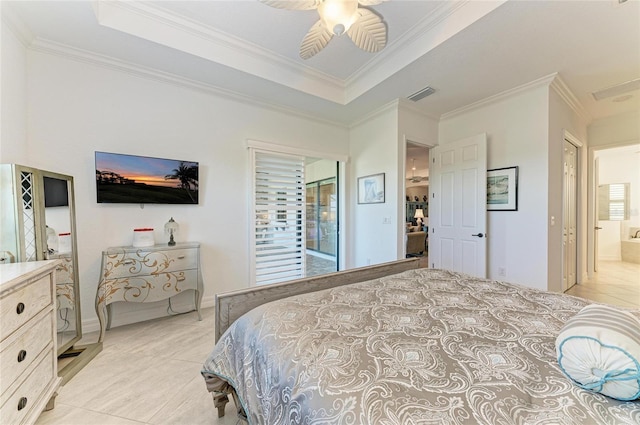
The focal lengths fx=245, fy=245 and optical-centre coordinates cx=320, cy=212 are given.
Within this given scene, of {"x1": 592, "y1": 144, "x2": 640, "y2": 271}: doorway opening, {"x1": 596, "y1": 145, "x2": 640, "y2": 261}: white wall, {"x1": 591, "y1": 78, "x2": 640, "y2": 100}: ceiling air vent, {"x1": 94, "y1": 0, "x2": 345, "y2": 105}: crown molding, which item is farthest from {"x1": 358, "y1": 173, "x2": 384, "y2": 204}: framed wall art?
{"x1": 596, "y1": 145, "x2": 640, "y2": 261}: white wall

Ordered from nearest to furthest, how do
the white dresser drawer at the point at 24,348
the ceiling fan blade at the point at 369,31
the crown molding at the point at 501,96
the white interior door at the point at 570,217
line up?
the white dresser drawer at the point at 24,348 < the ceiling fan blade at the point at 369,31 < the crown molding at the point at 501,96 < the white interior door at the point at 570,217

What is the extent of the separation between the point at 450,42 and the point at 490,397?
2.65 m

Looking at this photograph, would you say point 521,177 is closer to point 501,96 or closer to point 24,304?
point 501,96

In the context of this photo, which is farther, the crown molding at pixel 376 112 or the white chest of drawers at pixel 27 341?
the crown molding at pixel 376 112

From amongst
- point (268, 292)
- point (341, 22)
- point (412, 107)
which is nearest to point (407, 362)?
point (268, 292)

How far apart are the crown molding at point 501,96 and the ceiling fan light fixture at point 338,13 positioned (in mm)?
2652

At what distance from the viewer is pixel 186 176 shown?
9.29 ft

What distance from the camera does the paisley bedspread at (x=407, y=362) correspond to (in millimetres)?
624

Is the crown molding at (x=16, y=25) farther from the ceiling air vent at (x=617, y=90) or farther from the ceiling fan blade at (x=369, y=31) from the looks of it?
the ceiling air vent at (x=617, y=90)

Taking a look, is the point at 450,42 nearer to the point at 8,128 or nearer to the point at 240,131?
the point at 240,131

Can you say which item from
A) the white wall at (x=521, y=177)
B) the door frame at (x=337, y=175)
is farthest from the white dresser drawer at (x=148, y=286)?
the white wall at (x=521, y=177)

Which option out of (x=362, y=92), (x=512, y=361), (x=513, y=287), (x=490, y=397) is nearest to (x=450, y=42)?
(x=362, y=92)

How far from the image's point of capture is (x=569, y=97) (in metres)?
3.21

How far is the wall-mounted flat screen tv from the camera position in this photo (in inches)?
95.6
